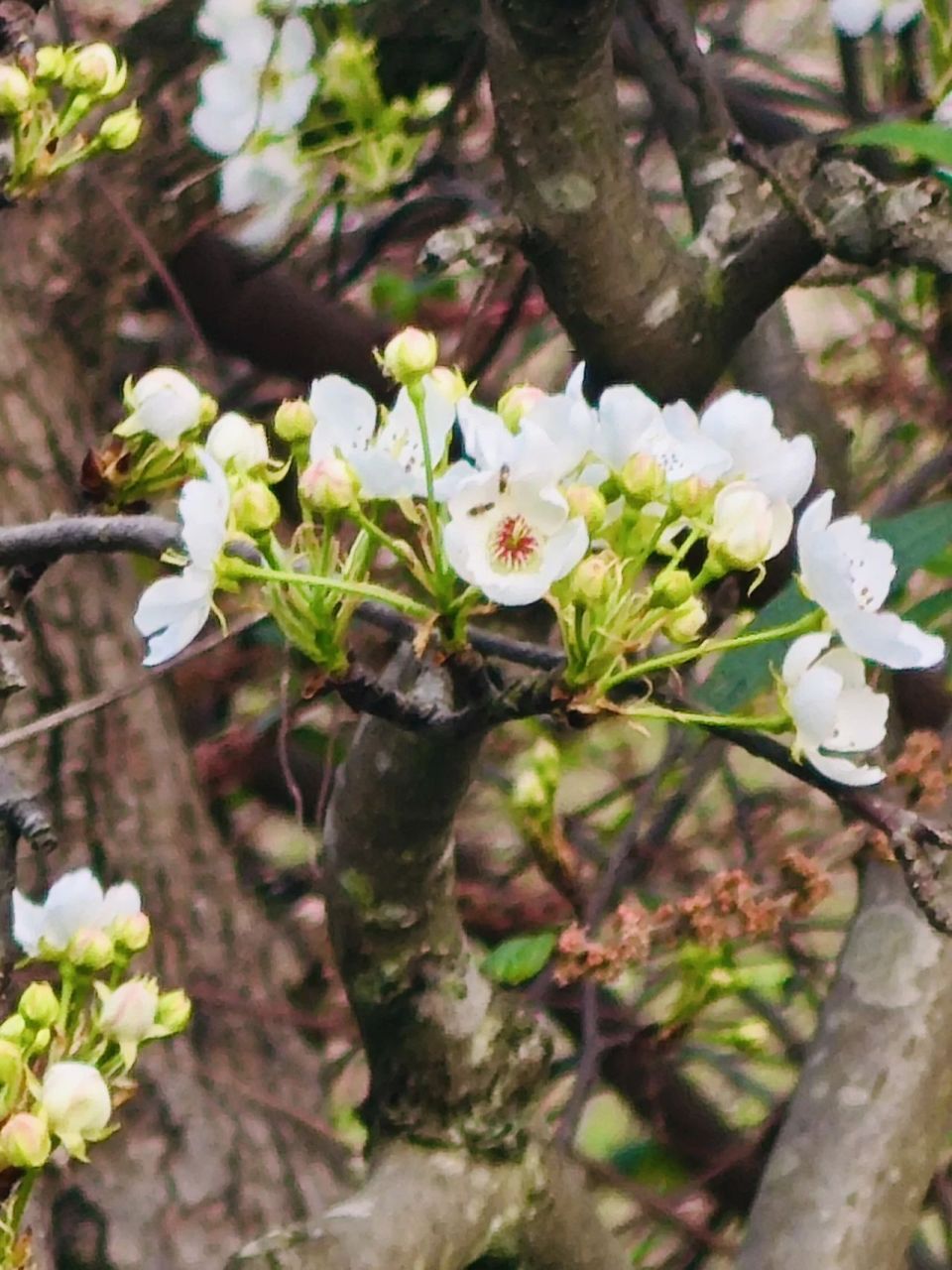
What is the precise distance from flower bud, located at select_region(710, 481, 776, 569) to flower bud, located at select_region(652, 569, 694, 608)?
1 cm

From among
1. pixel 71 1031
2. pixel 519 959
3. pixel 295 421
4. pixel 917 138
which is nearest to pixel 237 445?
pixel 295 421

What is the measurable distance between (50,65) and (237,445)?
0.98 ft

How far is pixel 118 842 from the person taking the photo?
93 cm

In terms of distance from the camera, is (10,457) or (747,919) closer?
(747,919)

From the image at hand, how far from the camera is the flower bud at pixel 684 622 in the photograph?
40cm

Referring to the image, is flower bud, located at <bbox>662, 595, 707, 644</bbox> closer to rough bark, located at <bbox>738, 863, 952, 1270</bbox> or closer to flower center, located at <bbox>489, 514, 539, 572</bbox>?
flower center, located at <bbox>489, 514, 539, 572</bbox>

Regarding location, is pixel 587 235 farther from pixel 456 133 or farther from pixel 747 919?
pixel 456 133

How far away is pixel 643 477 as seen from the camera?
395mm

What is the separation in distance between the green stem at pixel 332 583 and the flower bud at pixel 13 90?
1.10 feet

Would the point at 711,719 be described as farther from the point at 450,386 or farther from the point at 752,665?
the point at 752,665

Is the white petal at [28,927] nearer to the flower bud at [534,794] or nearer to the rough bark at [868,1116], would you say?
the flower bud at [534,794]

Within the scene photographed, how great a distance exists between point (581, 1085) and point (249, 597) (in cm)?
54

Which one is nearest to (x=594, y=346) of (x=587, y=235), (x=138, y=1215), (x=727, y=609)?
(x=587, y=235)

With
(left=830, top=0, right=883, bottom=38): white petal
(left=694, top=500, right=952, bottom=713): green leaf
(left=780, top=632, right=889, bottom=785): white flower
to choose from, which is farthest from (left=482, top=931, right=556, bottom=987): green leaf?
(left=830, top=0, right=883, bottom=38): white petal
